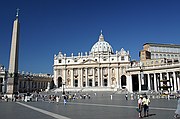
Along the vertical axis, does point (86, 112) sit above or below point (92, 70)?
below

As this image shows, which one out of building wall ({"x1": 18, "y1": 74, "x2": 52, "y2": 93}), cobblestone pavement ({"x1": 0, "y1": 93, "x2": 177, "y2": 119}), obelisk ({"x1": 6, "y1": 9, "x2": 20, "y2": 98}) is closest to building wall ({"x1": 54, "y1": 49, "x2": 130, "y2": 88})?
building wall ({"x1": 18, "y1": 74, "x2": 52, "y2": 93})

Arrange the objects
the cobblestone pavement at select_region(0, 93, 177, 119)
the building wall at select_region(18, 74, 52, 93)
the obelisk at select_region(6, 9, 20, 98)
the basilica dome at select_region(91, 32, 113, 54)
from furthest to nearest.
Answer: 1. the basilica dome at select_region(91, 32, 113, 54)
2. the building wall at select_region(18, 74, 52, 93)
3. the obelisk at select_region(6, 9, 20, 98)
4. the cobblestone pavement at select_region(0, 93, 177, 119)

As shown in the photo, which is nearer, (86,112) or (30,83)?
(86,112)

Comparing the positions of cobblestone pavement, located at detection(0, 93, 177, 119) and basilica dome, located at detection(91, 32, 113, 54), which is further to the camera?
basilica dome, located at detection(91, 32, 113, 54)

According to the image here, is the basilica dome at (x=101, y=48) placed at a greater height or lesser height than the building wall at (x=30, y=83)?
greater

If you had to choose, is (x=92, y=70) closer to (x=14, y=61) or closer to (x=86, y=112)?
(x=14, y=61)

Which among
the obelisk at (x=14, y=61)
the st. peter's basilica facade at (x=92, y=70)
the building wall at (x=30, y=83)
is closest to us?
the obelisk at (x=14, y=61)

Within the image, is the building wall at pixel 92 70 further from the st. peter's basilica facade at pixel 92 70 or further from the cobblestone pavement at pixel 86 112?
the cobblestone pavement at pixel 86 112

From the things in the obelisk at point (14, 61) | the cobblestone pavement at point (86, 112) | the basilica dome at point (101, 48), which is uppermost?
the basilica dome at point (101, 48)

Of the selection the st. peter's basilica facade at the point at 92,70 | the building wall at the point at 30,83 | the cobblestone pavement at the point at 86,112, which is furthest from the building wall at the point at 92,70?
the cobblestone pavement at the point at 86,112

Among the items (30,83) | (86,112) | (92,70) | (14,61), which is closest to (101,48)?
(92,70)

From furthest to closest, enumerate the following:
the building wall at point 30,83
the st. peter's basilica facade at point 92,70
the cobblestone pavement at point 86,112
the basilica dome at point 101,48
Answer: the basilica dome at point 101,48 → the st. peter's basilica facade at point 92,70 → the building wall at point 30,83 → the cobblestone pavement at point 86,112

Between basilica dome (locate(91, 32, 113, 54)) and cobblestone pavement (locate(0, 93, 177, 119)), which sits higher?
basilica dome (locate(91, 32, 113, 54))

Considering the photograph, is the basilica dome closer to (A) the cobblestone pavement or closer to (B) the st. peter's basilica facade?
(B) the st. peter's basilica facade
